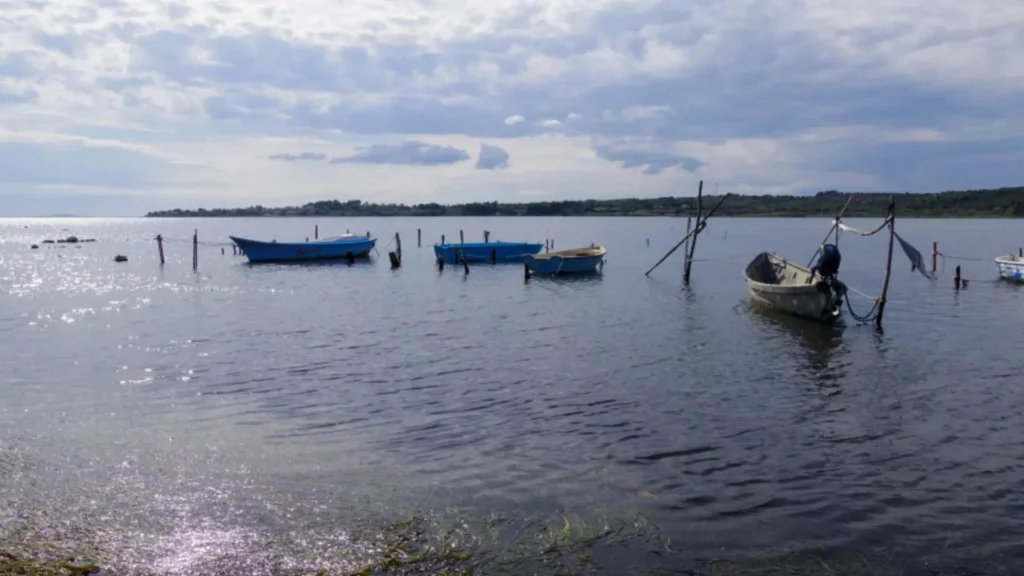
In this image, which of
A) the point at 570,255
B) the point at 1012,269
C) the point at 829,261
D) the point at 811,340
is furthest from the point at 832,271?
the point at 570,255

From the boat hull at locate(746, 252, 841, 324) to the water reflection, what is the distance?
0.91ft

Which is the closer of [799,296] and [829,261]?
[829,261]

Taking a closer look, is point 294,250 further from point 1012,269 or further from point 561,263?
point 1012,269

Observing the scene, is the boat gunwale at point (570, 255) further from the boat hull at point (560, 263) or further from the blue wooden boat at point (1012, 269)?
the blue wooden boat at point (1012, 269)

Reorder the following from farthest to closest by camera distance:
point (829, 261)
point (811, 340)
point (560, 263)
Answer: point (560, 263) → point (829, 261) → point (811, 340)

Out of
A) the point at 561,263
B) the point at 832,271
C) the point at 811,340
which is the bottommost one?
the point at 811,340

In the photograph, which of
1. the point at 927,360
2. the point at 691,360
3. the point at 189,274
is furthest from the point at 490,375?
the point at 189,274

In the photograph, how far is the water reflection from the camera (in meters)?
17.1

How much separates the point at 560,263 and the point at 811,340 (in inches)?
960

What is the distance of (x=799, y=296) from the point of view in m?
25.4

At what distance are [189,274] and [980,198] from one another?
618 ft

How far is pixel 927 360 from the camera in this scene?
18.4 meters

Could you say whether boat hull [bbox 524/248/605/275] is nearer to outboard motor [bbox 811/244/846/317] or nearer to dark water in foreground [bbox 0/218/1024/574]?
dark water in foreground [bbox 0/218/1024/574]

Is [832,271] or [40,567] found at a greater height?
[832,271]
